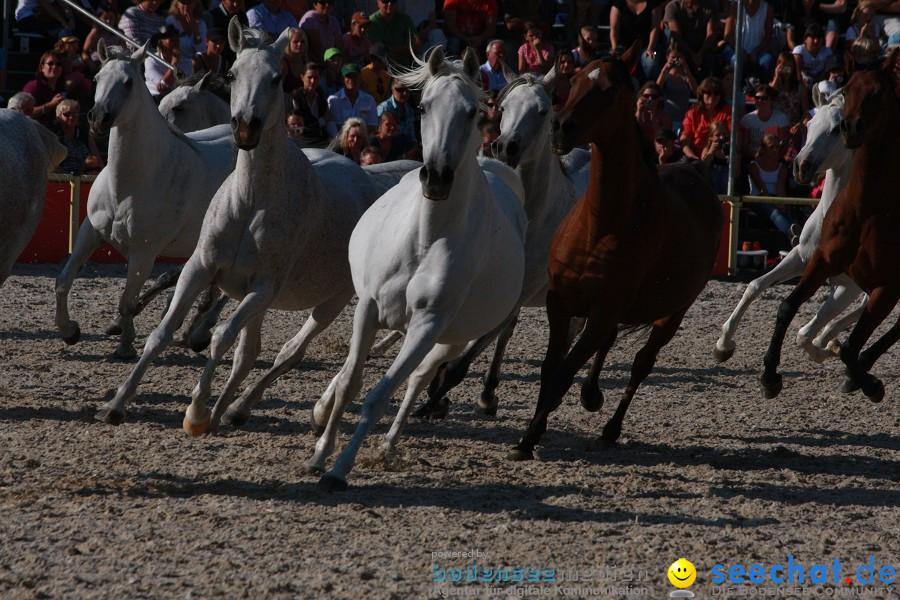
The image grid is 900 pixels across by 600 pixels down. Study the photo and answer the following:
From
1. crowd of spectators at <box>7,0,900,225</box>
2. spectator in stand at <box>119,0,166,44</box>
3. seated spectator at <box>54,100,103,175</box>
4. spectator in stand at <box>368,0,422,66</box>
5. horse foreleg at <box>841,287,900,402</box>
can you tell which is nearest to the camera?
horse foreleg at <box>841,287,900,402</box>

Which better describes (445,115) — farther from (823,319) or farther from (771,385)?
(823,319)

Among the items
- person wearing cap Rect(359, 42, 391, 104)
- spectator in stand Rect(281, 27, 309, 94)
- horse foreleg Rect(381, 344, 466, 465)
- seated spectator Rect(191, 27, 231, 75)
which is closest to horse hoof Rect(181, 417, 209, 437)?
horse foreleg Rect(381, 344, 466, 465)

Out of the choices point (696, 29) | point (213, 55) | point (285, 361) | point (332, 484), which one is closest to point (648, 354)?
point (285, 361)

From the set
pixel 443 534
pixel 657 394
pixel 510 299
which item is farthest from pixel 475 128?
pixel 657 394

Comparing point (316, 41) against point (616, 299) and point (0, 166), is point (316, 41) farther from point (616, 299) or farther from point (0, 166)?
point (616, 299)

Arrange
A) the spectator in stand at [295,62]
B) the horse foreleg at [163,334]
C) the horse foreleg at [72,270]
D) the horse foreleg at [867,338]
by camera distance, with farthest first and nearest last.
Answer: the spectator in stand at [295,62] → the horse foreleg at [72,270] → the horse foreleg at [867,338] → the horse foreleg at [163,334]

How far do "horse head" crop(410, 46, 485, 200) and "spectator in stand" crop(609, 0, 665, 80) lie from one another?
11.1 m

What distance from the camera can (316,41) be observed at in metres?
15.1

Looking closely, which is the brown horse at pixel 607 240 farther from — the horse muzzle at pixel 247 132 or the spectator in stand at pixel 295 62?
the spectator in stand at pixel 295 62

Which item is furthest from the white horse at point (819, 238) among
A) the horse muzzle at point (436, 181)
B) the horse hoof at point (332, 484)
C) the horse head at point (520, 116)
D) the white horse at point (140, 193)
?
the horse hoof at point (332, 484)

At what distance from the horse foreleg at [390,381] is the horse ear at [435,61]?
3.58ft

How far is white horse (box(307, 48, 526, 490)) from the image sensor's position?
17.4 ft

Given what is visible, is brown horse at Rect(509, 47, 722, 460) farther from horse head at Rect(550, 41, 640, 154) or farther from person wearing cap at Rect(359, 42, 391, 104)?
person wearing cap at Rect(359, 42, 391, 104)

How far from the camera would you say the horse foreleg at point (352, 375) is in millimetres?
5613
